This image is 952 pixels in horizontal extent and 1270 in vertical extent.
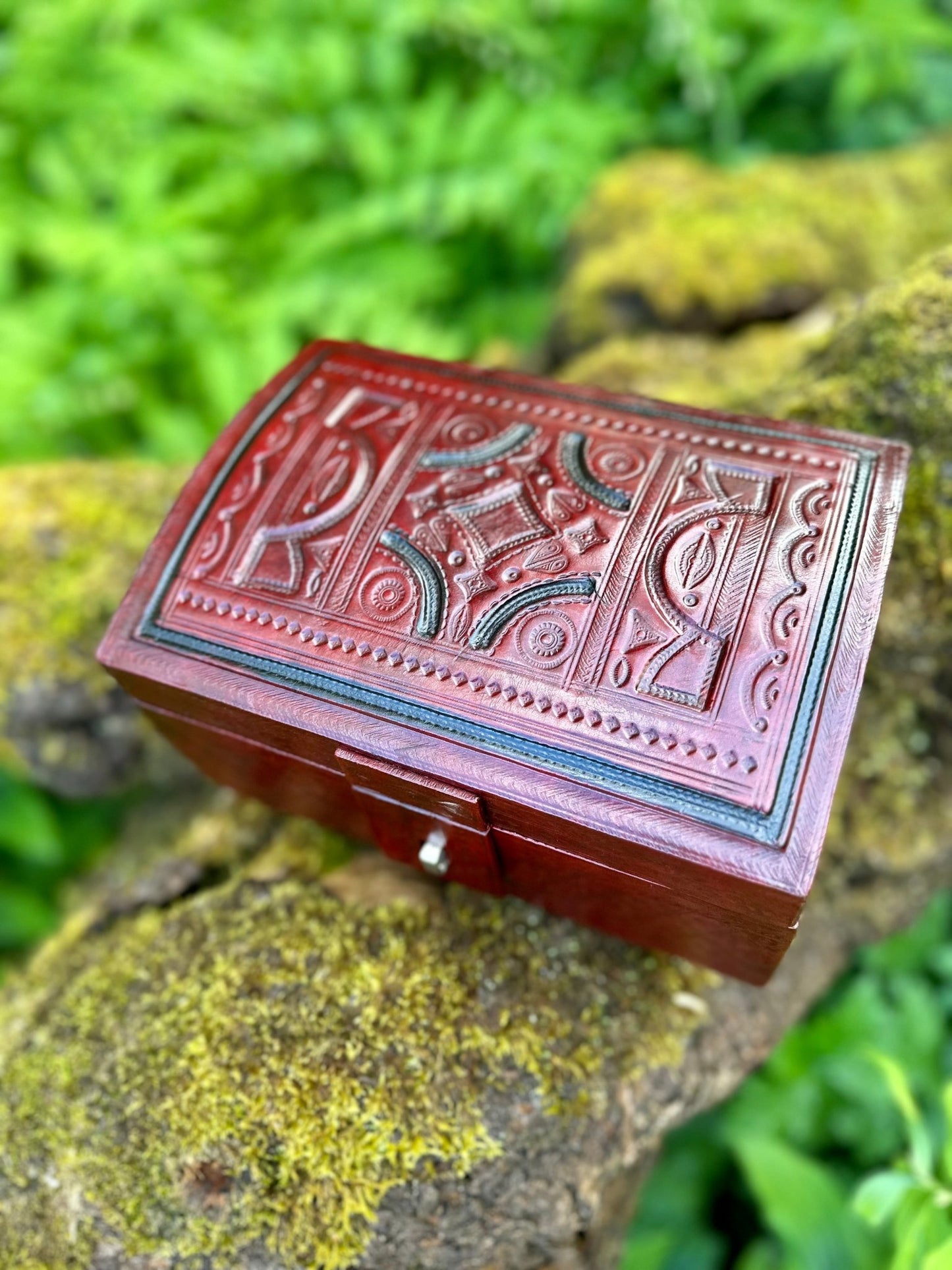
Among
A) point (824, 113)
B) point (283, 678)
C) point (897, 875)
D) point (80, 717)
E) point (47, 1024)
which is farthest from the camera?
point (824, 113)

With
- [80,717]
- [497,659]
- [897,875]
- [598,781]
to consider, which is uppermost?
[497,659]

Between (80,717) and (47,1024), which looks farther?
(80,717)

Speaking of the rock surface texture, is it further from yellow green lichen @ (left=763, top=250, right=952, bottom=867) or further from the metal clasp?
the metal clasp

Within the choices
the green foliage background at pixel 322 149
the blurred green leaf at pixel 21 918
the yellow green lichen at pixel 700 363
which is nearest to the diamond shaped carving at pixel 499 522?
the yellow green lichen at pixel 700 363

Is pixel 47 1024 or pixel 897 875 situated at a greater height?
pixel 47 1024

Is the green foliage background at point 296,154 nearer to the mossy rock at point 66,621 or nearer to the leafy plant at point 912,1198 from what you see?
the mossy rock at point 66,621

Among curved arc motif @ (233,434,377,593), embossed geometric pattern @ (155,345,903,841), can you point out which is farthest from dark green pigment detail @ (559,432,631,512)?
curved arc motif @ (233,434,377,593)

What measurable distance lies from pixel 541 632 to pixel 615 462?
1.32ft

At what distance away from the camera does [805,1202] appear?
6.57 feet

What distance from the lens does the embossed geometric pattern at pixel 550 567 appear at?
1369mm

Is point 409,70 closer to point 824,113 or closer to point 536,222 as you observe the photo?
point 536,222

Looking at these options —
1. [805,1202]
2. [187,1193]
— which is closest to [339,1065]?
[187,1193]

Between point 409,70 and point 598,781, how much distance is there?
12.2 feet

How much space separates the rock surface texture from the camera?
1601mm
